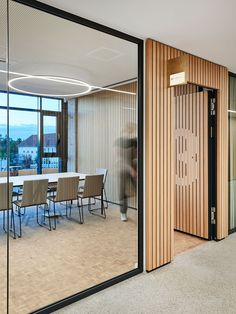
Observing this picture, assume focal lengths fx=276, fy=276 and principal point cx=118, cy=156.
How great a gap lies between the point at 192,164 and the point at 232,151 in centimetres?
84

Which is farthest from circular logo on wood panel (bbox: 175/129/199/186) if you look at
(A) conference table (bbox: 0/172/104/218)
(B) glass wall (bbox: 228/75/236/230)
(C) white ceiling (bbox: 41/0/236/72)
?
(A) conference table (bbox: 0/172/104/218)

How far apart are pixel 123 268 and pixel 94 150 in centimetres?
145

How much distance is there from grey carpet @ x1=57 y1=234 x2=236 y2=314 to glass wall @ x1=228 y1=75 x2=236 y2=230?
1.28m

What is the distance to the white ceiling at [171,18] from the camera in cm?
248

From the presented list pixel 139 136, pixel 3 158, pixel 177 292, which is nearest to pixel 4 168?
pixel 3 158

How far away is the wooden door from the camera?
4.48 meters

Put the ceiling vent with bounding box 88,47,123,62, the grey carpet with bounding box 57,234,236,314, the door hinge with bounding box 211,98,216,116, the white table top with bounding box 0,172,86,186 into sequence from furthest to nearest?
the door hinge with bounding box 211,98,216,116 → the ceiling vent with bounding box 88,47,123,62 → the grey carpet with bounding box 57,234,236,314 → the white table top with bounding box 0,172,86,186

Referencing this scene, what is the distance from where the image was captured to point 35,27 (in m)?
2.58

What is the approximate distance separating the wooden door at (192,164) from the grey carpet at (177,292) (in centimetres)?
95

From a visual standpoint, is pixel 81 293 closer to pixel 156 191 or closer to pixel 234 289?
pixel 156 191

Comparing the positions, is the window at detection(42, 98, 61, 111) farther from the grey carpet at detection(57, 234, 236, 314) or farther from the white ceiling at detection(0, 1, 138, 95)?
the grey carpet at detection(57, 234, 236, 314)

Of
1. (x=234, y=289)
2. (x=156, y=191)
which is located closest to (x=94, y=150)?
(x=156, y=191)

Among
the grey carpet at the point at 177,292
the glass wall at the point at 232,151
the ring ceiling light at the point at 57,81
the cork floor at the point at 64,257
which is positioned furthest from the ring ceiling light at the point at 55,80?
the glass wall at the point at 232,151

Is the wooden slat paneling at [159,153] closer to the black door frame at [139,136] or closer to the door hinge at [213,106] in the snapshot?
the black door frame at [139,136]
